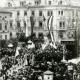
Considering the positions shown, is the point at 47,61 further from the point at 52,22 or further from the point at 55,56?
the point at 52,22

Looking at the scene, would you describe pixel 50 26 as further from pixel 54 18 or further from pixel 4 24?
pixel 4 24

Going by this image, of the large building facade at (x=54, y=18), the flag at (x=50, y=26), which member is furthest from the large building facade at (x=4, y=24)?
the flag at (x=50, y=26)

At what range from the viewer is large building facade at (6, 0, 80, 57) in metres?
2.09

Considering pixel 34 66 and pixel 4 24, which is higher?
pixel 4 24

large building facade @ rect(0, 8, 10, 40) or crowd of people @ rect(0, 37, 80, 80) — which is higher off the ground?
large building facade @ rect(0, 8, 10, 40)

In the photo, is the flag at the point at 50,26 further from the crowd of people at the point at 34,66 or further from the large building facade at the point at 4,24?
the large building facade at the point at 4,24

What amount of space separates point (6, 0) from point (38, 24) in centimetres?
28

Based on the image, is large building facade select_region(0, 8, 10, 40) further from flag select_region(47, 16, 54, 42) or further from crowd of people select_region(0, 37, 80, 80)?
flag select_region(47, 16, 54, 42)

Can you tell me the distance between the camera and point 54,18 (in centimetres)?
210

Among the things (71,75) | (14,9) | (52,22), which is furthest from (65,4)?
(71,75)

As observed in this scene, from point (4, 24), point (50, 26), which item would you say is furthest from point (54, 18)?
point (4, 24)

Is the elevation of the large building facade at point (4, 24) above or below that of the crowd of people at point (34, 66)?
above

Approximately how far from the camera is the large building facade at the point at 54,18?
6.84 ft

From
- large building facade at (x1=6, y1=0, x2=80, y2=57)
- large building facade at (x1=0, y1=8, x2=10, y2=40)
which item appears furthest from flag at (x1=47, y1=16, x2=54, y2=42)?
large building facade at (x1=0, y1=8, x2=10, y2=40)
